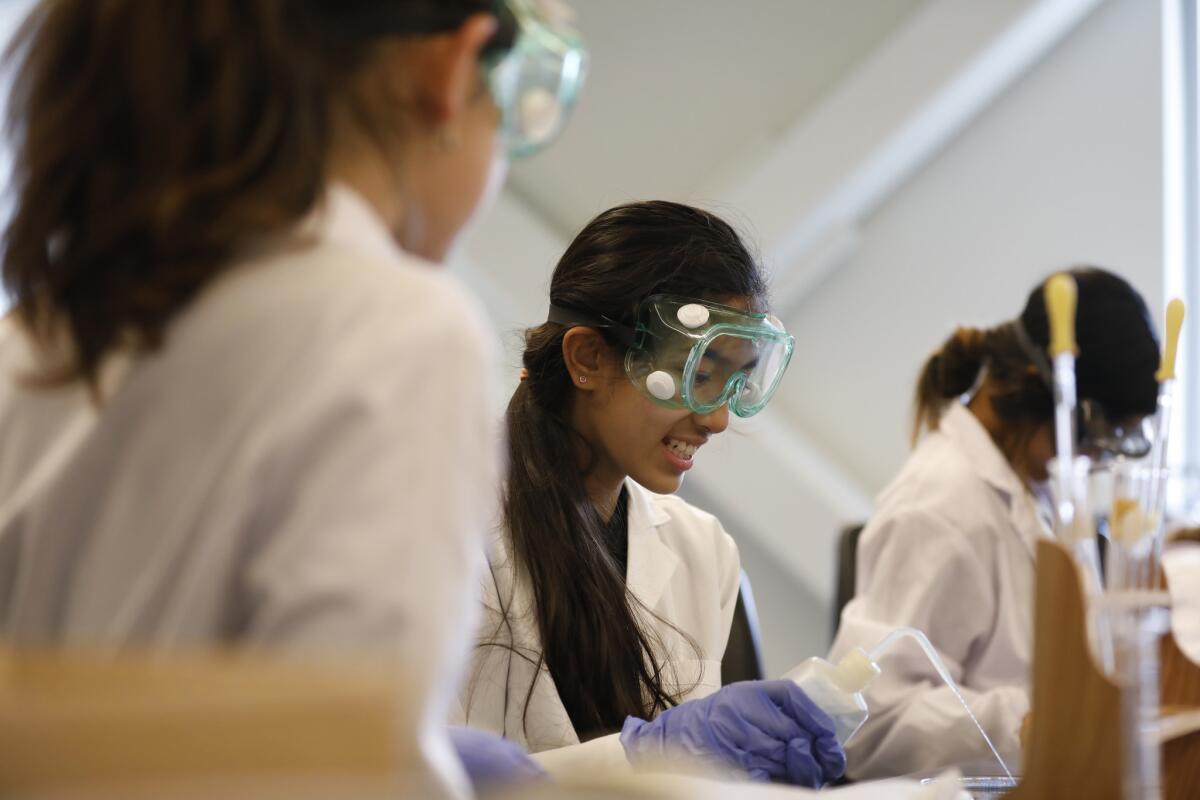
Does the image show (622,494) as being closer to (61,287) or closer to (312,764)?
(61,287)

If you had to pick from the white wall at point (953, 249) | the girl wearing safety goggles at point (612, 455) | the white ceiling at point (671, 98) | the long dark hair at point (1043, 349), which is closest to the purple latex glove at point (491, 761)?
the girl wearing safety goggles at point (612, 455)

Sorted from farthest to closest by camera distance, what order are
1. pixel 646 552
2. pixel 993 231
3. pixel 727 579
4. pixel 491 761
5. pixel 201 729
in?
1. pixel 993 231
2. pixel 727 579
3. pixel 646 552
4. pixel 491 761
5. pixel 201 729

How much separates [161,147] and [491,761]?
53 centimetres

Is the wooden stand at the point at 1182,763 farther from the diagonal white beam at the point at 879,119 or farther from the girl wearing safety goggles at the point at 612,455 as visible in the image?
the diagonal white beam at the point at 879,119

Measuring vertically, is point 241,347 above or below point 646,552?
above

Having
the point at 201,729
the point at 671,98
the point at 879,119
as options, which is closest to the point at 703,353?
the point at 201,729

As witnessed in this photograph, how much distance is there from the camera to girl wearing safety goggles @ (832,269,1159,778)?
2023 mm

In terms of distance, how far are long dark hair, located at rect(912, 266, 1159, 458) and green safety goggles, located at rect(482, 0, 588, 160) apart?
142 cm

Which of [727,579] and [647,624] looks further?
[727,579]

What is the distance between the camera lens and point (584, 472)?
5.75ft

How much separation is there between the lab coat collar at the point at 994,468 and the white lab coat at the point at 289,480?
1.68 m

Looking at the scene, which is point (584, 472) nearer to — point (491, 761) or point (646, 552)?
point (646, 552)

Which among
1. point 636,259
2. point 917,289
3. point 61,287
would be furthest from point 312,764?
point 917,289

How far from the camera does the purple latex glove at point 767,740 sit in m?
1.34
